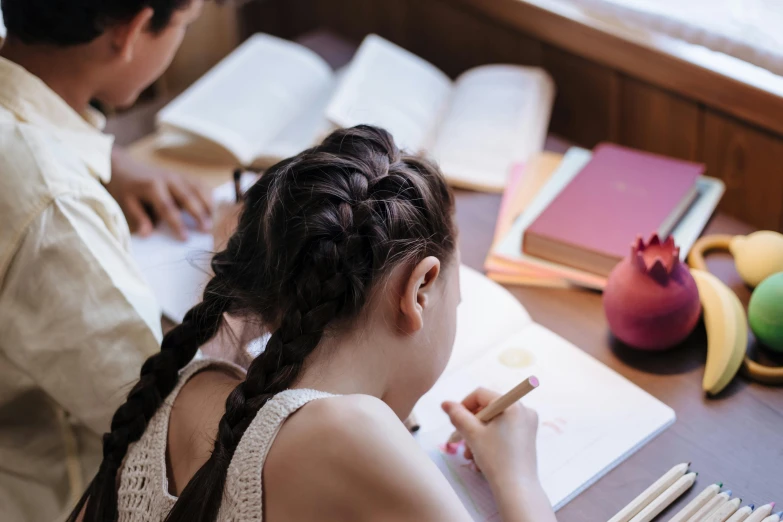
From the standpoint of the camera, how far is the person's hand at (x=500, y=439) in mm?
776

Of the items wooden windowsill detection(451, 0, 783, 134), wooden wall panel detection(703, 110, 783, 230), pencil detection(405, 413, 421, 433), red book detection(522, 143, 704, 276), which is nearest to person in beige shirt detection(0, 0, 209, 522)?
pencil detection(405, 413, 421, 433)

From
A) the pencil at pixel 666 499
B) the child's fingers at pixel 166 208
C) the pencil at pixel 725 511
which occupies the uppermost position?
the pencil at pixel 725 511

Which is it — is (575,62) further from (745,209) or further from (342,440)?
(342,440)

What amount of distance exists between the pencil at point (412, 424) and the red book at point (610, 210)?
0.32 m

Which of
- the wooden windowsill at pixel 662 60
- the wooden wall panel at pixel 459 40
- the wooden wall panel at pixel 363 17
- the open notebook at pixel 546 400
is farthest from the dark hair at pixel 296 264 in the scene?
the wooden wall panel at pixel 363 17

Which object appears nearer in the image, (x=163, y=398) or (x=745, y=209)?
(x=163, y=398)

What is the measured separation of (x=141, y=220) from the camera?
1.23 m

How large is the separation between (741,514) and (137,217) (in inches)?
34.6

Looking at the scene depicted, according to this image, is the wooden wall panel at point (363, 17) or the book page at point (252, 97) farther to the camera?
the wooden wall panel at point (363, 17)

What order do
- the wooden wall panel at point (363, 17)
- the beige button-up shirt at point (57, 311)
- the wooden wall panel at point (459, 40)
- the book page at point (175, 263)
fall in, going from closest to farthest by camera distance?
1. the beige button-up shirt at point (57, 311)
2. the book page at point (175, 263)
3. the wooden wall panel at point (459, 40)
4. the wooden wall panel at point (363, 17)

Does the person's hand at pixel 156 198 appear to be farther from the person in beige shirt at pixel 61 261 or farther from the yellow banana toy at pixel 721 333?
the yellow banana toy at pixel 721 333

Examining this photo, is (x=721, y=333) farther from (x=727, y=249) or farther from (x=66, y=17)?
(x=66, y=17)

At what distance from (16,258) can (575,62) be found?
0.94 metres

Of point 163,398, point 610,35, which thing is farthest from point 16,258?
point 610,35
